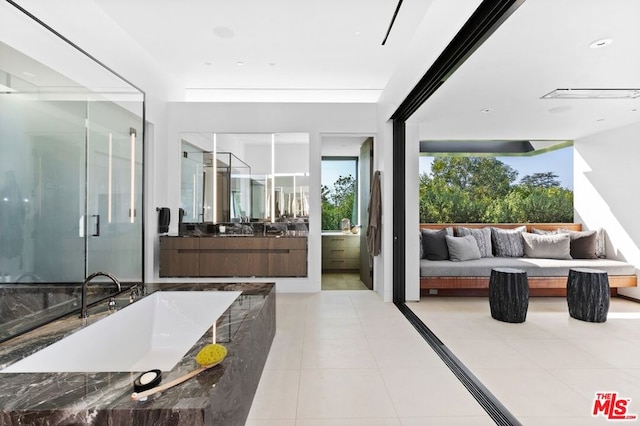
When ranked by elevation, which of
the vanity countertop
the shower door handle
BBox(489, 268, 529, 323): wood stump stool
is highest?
the shower door handle

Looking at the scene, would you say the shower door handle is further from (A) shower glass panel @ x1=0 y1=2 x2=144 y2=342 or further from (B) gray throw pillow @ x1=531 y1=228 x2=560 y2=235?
(B) gray throw pillow @ x1=531 y1=228 x2=560 y2=235

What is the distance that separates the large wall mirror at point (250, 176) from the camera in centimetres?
481

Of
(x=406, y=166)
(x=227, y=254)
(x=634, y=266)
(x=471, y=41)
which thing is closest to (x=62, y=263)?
(x=227, y=254)

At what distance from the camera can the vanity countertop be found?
1101 mm

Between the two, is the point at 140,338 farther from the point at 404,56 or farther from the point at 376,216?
the point at 404,56

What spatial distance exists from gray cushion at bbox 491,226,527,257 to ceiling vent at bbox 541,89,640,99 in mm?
2266

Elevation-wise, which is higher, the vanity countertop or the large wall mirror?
the large wall mirror

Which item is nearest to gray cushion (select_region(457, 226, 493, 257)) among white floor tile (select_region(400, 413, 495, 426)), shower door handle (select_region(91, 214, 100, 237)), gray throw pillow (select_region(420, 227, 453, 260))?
gray throw pillow (select_region(420, 227, 453, 260))

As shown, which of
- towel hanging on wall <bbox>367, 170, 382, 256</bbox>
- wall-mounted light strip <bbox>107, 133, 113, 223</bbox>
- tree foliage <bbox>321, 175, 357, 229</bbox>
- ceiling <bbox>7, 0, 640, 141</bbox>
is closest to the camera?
ceiling <bbox>7, 0, 640, 141</bbox>

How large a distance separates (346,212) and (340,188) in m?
0.52

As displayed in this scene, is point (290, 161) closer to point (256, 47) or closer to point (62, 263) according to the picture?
point (256, 47)

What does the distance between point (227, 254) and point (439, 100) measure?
10.9 ft

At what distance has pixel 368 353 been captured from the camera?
2637 millimetres

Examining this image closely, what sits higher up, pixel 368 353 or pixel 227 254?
pixel 227 254
